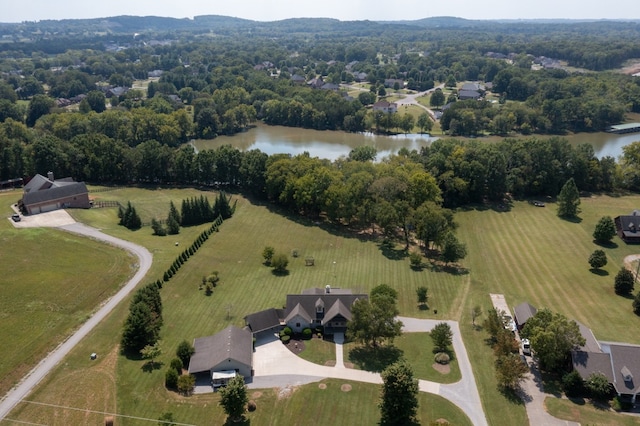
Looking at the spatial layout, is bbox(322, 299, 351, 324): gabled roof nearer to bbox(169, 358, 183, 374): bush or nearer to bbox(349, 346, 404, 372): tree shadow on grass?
bbox(349, 346, 404, 372): tree shadow on grass

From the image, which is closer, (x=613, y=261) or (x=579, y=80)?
(x=613, y=261)

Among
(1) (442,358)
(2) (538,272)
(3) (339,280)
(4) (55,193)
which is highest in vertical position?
(4) (55,193)

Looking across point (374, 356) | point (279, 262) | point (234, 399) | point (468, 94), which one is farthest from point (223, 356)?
point (468, 94)

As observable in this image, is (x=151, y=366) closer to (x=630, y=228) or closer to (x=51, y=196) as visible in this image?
(x=51, y=196)

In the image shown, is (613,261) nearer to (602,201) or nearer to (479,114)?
(602,201)

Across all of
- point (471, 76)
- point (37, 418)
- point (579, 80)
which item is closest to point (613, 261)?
point (37, 418)

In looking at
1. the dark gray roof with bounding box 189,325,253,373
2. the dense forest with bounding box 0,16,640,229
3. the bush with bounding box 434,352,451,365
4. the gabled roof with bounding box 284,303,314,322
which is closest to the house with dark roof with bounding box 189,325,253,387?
the dark gray roof with bounding box 189,325,253,373
